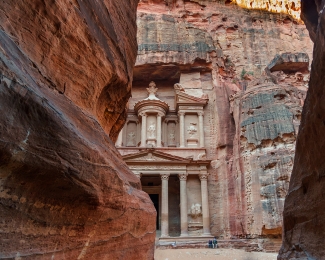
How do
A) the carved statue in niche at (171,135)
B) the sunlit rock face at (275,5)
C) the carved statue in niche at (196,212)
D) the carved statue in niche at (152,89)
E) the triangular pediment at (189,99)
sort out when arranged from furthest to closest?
the sunlit rock face at (275,5), the carved statue in niche at (152,89), the carved statue in niche at (171,135), the triangular pediment at (189,99), the carved statue in niche at (196,212)

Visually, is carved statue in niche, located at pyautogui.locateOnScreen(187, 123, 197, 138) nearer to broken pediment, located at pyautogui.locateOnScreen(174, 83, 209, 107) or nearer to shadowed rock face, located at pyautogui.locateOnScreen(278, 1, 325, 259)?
broken pediment, located at pyautogui.locateOnScreen(174, 83, 209, 107)

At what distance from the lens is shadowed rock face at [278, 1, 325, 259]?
2.97 meters

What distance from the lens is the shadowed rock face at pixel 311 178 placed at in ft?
9.75

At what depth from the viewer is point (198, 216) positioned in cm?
2091

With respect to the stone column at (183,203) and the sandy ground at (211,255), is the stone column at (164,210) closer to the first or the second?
the stone column at (183,203)

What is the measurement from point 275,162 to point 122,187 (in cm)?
1451

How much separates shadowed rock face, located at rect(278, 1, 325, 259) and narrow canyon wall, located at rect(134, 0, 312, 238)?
12.4 metres

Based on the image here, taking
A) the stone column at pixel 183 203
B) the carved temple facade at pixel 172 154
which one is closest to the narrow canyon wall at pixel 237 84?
the carved temple facade at pixel 172 154

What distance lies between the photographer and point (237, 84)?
25641 millimetres

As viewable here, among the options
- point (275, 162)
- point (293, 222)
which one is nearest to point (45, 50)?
point (293, 222)

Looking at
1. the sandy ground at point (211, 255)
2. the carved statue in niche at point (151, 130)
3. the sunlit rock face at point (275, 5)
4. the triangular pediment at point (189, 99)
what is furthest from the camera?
the sunlit rock face at point (275, 5)

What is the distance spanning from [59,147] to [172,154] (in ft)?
68.7

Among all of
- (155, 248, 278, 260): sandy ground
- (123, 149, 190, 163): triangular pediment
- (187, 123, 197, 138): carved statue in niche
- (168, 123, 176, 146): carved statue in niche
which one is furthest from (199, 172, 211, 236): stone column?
(155, 248, 278, 260): sandy ground

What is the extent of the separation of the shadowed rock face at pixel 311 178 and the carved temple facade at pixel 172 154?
16415mm
